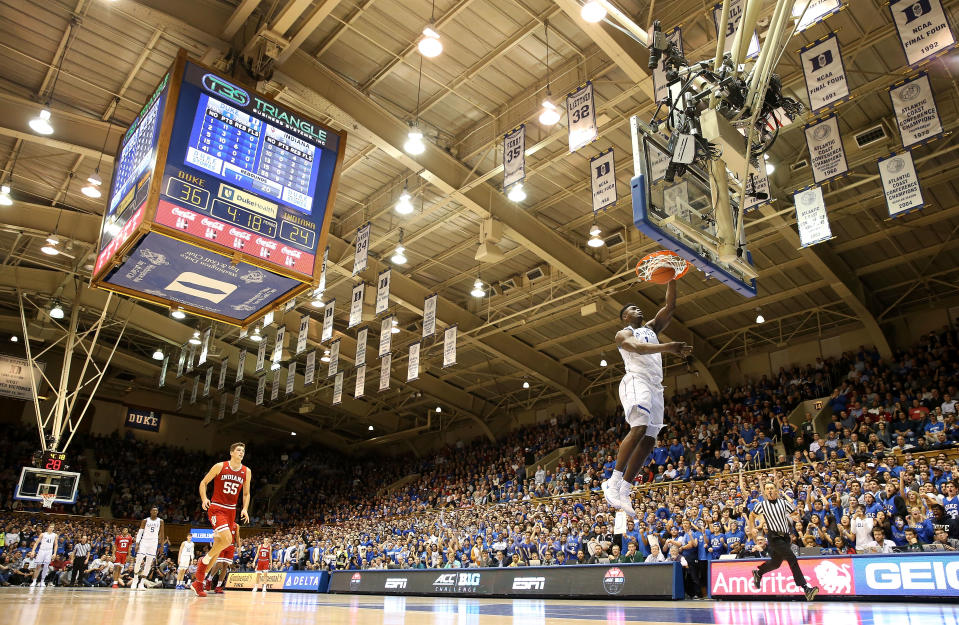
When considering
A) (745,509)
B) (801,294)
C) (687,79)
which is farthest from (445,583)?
(801,294)

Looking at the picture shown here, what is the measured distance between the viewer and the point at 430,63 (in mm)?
15141

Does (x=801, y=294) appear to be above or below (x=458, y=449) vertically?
above

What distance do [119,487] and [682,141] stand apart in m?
37.5

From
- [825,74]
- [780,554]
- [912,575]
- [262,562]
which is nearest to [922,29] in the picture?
[825,74]

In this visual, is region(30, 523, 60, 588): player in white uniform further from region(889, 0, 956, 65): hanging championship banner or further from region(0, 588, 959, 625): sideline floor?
region(889, 0, 956, 65): hanging championship banner

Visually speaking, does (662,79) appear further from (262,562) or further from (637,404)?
(262,562)

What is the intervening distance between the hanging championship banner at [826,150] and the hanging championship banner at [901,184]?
1141 millimetres

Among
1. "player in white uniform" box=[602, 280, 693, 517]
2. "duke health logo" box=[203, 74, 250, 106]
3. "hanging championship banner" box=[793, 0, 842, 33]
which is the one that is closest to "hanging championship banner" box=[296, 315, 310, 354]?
"duke health logo" box=[203, 74, 250, 106]

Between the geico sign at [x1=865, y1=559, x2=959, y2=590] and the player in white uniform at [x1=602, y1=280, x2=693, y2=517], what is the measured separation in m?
5.76

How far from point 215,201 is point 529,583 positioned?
9651 millimetres

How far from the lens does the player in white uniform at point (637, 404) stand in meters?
5.98

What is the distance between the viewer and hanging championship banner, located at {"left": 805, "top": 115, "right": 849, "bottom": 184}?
12.7 metres

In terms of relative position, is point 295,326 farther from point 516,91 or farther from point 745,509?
point 745,509

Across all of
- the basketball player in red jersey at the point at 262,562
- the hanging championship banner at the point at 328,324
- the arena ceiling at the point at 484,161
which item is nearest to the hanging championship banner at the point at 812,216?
the arena ceiling at the point at 484,161
